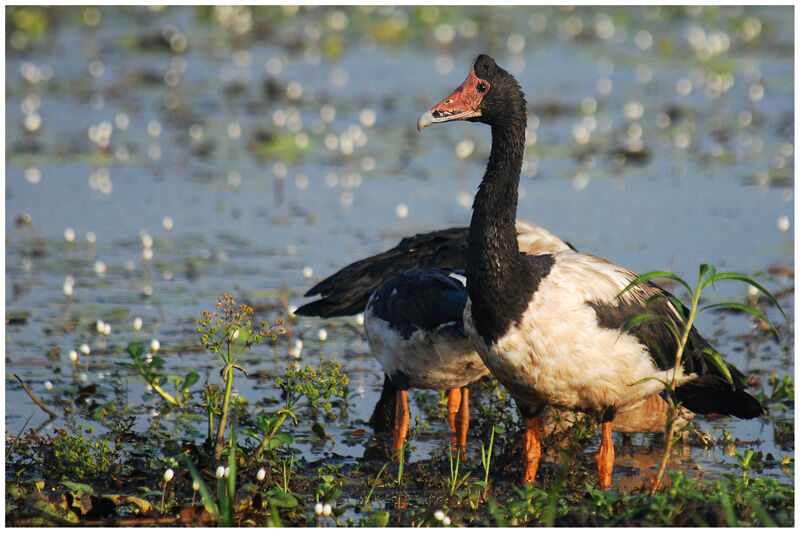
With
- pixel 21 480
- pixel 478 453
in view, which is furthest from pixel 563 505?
pixel 21 480

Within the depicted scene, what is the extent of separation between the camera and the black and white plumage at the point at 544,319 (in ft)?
16.9

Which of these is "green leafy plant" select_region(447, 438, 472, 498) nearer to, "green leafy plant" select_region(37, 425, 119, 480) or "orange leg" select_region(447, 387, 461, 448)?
"orange leg" select_region(447, 387, 461, 448)

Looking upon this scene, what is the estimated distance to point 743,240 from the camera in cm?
995

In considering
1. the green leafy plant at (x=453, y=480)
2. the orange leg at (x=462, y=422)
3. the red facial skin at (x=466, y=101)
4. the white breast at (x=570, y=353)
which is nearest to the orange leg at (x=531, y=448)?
the white breast at (x=570, y=353)

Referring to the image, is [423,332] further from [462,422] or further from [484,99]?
[484,99]

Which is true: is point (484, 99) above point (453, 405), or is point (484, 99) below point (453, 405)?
above

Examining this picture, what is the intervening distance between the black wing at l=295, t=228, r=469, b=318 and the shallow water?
57 cm

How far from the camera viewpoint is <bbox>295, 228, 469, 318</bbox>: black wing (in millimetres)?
6855

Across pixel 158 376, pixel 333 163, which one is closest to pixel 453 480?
pixel 158 376

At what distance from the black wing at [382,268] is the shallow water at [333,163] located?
0.57 meters

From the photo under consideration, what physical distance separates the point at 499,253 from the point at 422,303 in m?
0.72

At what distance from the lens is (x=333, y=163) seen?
12414 millimetres

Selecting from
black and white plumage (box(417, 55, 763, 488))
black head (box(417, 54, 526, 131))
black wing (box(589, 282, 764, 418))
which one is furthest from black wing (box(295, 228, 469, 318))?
black wing (box(589, 282, 764, 418))

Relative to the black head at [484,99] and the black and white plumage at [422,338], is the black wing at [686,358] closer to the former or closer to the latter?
the black and white plumage at [422,338]
